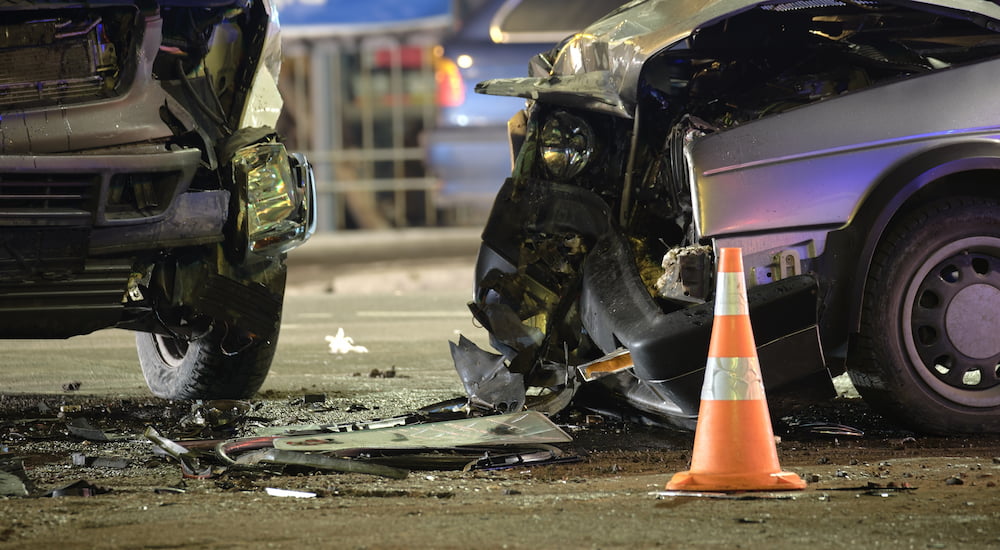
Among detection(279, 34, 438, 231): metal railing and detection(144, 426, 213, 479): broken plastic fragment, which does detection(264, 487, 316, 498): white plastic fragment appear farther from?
detection(279, 34, 438, 231): metal railing

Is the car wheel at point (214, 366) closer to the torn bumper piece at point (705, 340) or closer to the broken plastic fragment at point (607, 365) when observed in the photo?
the broken plastic fragment at point (607, 365)

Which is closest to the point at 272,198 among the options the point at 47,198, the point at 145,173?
the point at 145,173

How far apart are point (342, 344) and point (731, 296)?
548cm

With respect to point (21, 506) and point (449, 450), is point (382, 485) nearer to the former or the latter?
point (449, 450)

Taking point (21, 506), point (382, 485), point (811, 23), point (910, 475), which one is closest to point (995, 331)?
point (910, 475)

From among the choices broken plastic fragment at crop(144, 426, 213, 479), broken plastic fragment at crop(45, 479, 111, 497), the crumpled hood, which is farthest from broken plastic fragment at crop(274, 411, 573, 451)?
the crumpled hood

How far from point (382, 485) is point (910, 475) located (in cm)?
176

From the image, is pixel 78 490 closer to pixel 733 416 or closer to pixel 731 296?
pixel 733 416

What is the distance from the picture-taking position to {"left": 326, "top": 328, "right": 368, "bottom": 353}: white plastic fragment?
971cm

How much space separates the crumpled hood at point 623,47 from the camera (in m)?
5.71

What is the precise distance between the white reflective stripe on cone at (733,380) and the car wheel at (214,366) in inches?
98.1

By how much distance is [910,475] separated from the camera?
16.0ft

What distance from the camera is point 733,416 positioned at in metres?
4.74

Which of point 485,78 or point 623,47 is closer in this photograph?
point 623,47
